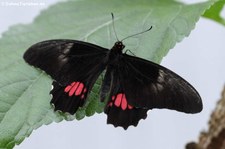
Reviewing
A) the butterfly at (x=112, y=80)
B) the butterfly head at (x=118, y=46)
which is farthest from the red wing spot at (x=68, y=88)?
the butterfly head at (x=118, y=46)

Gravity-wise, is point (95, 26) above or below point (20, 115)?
above

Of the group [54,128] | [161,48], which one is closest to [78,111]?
[161,48]

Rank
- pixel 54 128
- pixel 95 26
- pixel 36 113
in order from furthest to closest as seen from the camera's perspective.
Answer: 1. pixel 54 128
2. pixel 95 26
3. pixel 36 113

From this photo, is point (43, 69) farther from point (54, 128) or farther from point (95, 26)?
point (54, 128)

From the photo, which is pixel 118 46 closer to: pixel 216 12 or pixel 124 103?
pixel 124 103

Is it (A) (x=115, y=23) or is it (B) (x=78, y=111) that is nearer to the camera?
(B) (x=78, y=111)

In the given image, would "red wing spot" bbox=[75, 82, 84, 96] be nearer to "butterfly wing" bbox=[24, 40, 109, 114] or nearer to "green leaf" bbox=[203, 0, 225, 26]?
"butterfly wing" bbox=[24, 40, 109, 114]
